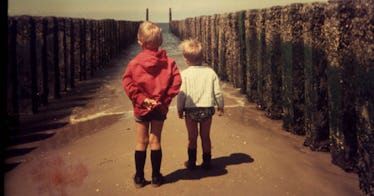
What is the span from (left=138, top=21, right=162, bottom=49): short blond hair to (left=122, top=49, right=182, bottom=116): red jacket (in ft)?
0.25

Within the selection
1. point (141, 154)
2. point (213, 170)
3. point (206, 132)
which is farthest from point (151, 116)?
Result: point (213, 170)

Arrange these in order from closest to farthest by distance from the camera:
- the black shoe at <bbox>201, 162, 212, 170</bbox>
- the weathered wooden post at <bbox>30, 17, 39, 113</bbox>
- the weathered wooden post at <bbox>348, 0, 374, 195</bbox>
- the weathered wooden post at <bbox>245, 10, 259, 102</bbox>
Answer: the weathered wooden post at <bbox>348, 0, 374, 195</bbox>, the black shoe at <bbox>201, 162, 212, 170</bbox>, the weathered wooden post at <bbox>245, 10, 259, 102</bbox>, the weathered wooden post at <bbox>30, 17, 39, 113</bbox>

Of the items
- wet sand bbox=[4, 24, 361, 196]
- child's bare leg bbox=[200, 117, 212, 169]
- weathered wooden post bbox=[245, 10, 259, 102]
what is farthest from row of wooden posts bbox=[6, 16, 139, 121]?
weathered wooden post bbox=[245, 10, 259, 102]

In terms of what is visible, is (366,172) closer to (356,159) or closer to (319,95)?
(356,159)

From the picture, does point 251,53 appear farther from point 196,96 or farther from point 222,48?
point 196,96

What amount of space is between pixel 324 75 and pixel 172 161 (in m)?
2.00

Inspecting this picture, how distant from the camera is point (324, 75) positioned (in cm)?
476

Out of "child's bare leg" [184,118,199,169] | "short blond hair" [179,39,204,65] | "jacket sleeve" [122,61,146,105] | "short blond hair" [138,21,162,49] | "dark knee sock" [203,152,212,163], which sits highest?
"short blond hair" [138,21,162,49]

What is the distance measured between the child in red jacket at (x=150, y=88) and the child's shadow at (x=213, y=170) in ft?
0.76

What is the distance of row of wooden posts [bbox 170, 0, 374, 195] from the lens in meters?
3.66

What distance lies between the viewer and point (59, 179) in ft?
13.9

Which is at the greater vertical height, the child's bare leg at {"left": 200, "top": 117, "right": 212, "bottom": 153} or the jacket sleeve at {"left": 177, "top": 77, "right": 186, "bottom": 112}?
the jacket sleeve at {"left": 177, "top": 77, "right": 186, "bottom": 112}

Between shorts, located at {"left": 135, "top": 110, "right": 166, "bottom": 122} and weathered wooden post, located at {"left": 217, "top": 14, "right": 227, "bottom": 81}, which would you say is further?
weathered wooden post, located at {"left": 217, "top": 14, "right": 227, "bottom": 81}

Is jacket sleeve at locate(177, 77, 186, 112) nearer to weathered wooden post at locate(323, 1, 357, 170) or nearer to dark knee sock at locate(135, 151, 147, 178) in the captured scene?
dark knee sock at locate(135, 151, 147, 178)
